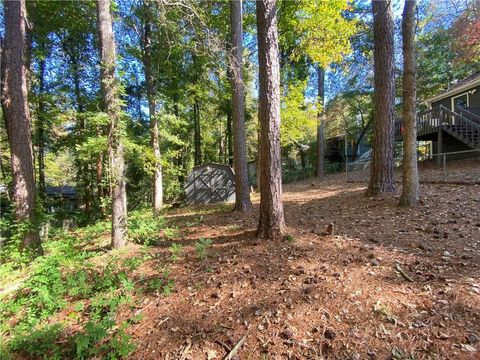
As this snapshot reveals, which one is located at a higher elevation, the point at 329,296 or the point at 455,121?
the point at 455,121

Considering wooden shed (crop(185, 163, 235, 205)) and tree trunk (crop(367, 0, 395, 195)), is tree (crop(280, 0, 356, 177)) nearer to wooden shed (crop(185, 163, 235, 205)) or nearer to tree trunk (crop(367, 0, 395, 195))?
tree trunk (crop(367, 0, 395, 195))

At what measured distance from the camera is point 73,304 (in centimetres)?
369

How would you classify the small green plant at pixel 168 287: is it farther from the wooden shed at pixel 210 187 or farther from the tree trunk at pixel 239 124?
the wooden shed at pixel 210 187

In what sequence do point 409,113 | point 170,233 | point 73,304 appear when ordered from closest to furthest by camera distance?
point 73,304 < point 409,113 < point 170,233

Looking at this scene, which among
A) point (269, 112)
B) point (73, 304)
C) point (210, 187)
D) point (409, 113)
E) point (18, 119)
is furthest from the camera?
point (210, 187)

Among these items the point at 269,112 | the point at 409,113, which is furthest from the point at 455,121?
the point at 269,112

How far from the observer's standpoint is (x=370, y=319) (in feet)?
9.00

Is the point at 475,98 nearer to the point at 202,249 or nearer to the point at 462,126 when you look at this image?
the point at 462,126

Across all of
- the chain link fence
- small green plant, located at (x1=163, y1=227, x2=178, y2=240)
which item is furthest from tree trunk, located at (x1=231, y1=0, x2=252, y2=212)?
the chain link fence

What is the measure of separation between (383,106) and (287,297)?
579cm

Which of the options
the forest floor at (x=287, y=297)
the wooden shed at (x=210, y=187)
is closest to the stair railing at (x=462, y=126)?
the forest floor at (x=287, y=297)

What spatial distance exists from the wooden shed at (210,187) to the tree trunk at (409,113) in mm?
9696

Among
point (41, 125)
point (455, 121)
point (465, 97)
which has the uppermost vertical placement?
point (465, 97)

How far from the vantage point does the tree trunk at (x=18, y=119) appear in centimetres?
542
